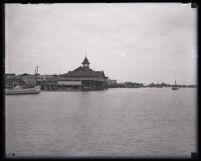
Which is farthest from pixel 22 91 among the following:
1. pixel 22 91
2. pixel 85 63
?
pixel 85 63

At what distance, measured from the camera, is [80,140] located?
9781 millimetres

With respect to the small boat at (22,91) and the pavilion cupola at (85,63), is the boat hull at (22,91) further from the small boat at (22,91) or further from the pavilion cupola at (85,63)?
the pavilion cupola at (85,63)

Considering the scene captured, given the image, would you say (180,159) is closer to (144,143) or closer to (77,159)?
(77,159)

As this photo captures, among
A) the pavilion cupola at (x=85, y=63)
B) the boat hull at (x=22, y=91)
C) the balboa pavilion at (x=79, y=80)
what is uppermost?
the pavilion cupola at (x=85, y=63)

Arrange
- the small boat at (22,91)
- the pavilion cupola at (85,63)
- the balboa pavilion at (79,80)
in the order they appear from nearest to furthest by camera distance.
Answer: the small boat at (22,91), the balboa pavilion at (79,80), the pavilion cupola at (85,63)

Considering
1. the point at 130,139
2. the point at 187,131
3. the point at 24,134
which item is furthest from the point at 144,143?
the point at 24,134

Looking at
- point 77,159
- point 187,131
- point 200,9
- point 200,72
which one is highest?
point 200,9

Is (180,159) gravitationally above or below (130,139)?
above

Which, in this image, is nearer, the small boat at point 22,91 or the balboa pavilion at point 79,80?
the small boat at point 22,91

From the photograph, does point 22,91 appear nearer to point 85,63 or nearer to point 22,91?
point 22,91

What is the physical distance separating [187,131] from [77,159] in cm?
1139

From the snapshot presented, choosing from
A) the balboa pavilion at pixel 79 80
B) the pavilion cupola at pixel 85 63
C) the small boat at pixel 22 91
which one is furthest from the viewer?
the pavilion cupola at pixel 85 63

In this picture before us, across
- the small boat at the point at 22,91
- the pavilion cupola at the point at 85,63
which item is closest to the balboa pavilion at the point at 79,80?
the pavilion cupola at the point at 85,63

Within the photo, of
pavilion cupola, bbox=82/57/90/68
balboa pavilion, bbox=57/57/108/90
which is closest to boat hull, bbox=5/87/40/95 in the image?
balboa pavilion, bbox=57/57/108/90
